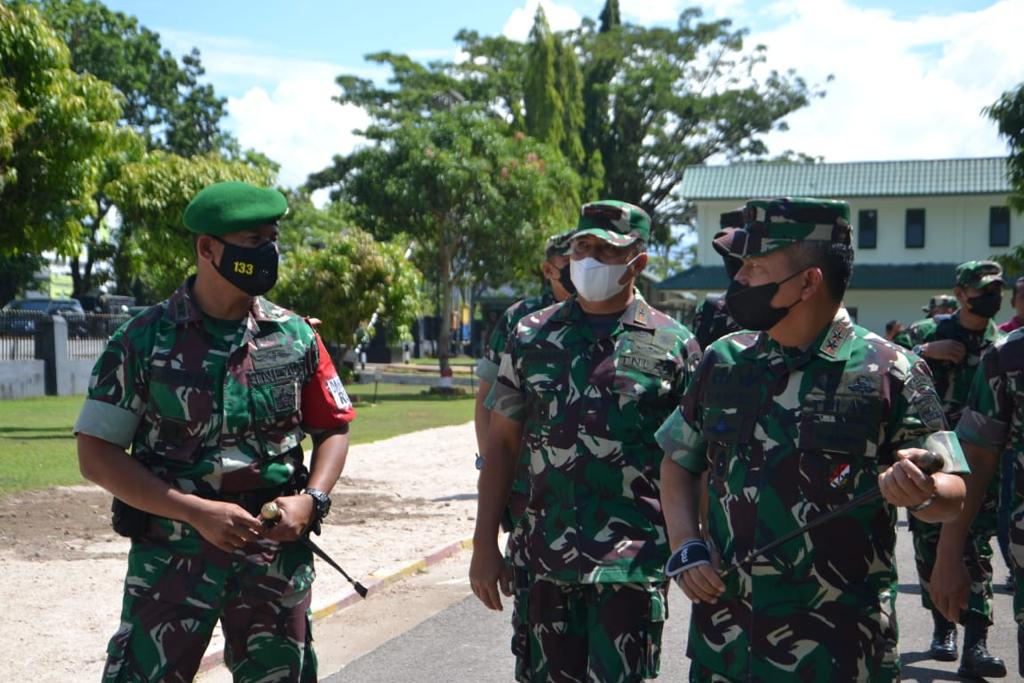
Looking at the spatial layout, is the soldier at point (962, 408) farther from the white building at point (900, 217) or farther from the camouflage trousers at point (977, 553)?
the white building at point (900, 217)

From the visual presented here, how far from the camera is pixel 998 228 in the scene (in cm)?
4703

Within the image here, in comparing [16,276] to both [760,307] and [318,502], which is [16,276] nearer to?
[318,502]

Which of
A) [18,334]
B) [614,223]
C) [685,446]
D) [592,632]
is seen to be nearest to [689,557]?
[685,446]

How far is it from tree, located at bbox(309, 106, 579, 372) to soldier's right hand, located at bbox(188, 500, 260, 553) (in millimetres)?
26901

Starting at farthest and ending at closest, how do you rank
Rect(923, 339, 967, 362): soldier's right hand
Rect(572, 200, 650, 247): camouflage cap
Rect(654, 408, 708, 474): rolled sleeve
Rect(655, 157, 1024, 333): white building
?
1. Rect(655, 157, 1024, 333): white building
2. Rect(923, 339, 967, 362): soldier's right hand
3. Rect(572, 200, 650, 247): camouflage cap
4. Rect(654, 408, 708, 474): rolled sleeve

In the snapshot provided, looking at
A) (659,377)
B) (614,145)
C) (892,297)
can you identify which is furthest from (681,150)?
(659,377)

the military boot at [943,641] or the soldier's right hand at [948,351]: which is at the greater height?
the soldier's right hand at [948,351]

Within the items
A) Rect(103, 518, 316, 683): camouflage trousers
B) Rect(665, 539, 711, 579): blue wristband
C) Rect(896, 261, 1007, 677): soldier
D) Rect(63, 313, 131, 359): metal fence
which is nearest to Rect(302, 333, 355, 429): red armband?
Rect(103, 518, 316, 683): camouflage trousers

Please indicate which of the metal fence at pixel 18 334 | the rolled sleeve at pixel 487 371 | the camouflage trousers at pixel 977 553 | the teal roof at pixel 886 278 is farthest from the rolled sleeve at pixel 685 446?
the teal roof at pixel 886 278

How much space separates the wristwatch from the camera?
3986 millimetres

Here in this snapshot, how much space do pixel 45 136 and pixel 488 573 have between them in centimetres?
1133

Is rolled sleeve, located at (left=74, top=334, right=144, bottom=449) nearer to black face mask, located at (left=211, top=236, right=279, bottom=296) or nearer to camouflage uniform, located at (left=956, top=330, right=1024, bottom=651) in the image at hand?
black face mask, located at (left=211, top=236, right=279, bottom=296)

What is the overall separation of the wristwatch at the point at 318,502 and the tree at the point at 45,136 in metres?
10.0

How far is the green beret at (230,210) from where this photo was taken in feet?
13.1
